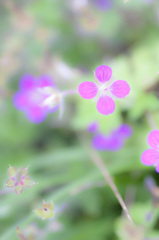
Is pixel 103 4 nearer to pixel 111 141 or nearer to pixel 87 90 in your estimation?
pixel 111 141

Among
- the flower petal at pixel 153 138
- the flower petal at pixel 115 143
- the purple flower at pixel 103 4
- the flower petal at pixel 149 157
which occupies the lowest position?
the flower petal at pixel 149 157

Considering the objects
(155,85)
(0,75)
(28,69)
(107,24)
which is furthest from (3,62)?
(155,85)

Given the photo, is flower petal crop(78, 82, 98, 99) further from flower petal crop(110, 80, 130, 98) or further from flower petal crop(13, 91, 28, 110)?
flower petal crop(13, 91, 28, 110)

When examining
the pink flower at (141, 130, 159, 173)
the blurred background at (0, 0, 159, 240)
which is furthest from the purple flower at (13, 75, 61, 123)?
the pink flower at (141, 130, 159, 173)

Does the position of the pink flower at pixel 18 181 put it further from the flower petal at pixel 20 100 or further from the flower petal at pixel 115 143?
the flower petal at pixel 20 100

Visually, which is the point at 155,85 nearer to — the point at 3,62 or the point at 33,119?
the point at 33,119

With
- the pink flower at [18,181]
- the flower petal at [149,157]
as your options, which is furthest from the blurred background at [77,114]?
the flower petal at [149,157]
